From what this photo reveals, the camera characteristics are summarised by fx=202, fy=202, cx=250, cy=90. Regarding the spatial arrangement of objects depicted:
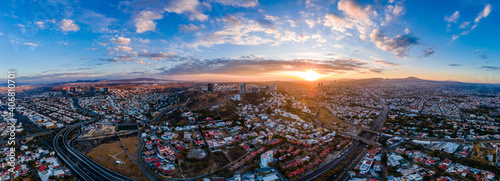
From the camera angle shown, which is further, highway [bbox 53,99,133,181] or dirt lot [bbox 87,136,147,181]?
dirt lot [bbox 87,136,147,181]

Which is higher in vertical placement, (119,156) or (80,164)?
(119,156)

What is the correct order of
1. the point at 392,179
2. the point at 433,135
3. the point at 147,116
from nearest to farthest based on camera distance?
the point at 392,179 → the point at 433,135 → the point at 147,116

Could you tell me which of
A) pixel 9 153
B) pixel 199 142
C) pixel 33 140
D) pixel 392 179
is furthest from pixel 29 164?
pixel 392 179

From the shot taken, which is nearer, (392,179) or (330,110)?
(392,179)

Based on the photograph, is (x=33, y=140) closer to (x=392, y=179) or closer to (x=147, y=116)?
(x=147, y=116)

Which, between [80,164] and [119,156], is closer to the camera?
[80,164]
